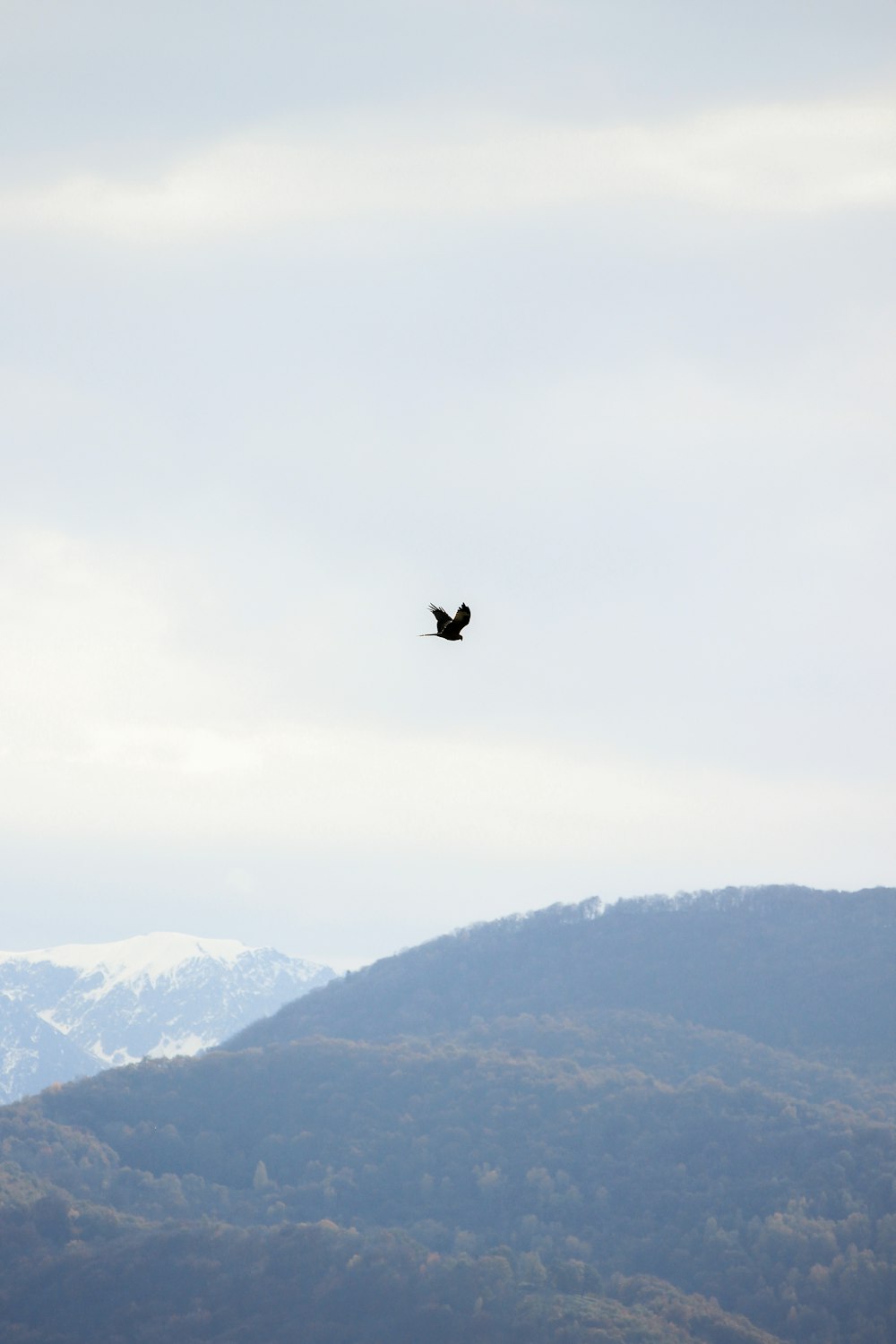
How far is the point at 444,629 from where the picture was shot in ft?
157
